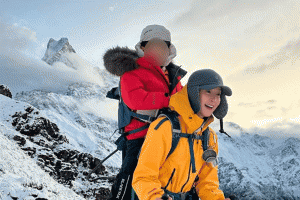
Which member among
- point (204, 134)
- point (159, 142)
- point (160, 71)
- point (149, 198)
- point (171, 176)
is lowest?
point (149, 198)

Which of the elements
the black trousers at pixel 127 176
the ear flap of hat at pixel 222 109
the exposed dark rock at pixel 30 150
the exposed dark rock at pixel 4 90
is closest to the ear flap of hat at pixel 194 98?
the ear flap of hat at pixel 222 109

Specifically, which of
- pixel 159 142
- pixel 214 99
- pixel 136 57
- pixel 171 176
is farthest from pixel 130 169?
pixel 136 57

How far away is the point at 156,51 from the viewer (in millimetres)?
3996

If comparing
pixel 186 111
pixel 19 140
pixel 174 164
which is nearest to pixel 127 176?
pixel 174 164

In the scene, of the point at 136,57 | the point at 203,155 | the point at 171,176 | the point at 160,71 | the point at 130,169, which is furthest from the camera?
the point at 136,57

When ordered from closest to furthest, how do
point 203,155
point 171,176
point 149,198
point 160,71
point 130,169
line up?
point 149,198 < point 171,176 < point 203,155 < point 130,169 < point 160,71

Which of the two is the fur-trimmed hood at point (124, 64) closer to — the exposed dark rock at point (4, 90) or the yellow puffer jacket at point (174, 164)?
the yellow puffer jacket at point (174, 164)

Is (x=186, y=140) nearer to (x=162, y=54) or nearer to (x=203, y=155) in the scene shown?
(x=203, y=155)

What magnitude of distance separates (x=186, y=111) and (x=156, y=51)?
147 cm

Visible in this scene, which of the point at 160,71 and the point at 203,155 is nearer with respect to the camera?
the point at 203,155

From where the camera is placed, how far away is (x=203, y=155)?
3195 millimetres

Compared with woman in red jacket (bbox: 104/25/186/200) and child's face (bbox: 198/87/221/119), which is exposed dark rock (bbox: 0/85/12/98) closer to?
woman in red jacket (bbox: 104/25/186/200)

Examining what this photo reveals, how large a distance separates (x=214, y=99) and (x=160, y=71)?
1245mm

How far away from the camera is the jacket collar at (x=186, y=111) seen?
2975mm
